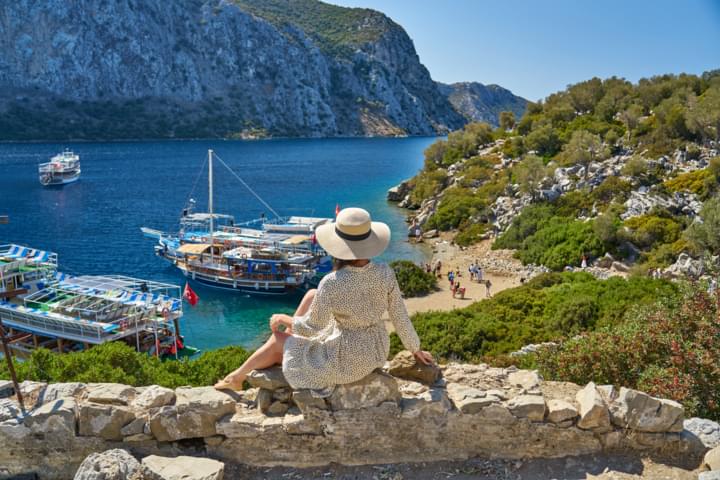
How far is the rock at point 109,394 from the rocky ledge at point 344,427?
7 centimetres

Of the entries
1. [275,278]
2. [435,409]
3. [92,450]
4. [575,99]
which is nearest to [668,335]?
[435,409]

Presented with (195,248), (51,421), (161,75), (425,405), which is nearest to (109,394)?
(51,421)

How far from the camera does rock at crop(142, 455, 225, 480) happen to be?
16.4 ft

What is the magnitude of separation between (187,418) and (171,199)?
61.0m

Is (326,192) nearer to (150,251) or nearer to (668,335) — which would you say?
(150,251)

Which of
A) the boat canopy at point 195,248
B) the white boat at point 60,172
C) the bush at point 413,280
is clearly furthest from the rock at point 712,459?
the white boat at point 60,172

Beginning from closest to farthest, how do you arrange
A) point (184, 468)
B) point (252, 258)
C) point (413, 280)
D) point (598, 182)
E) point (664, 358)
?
point (184, 468) < point (664, 358) < point (413, 280) < point (252, 258) < point (598, 182)

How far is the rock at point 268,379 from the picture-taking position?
19.0 feet

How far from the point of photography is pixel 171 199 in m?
63.0

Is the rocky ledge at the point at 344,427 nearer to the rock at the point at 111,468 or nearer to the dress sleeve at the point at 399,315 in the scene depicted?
the dress sleeve at the point at 399,315

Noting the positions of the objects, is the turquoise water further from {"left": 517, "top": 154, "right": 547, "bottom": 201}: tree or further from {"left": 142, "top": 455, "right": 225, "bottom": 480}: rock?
{"left": 142, "top": 455, "right": 225, "bottom": 480}: rock

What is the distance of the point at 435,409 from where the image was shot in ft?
18.8

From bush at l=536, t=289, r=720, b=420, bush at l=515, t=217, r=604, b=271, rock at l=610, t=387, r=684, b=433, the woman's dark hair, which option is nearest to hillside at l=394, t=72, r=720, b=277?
bush at l=515, t=217, r=604, b=271

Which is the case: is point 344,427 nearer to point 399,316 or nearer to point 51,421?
point 399,316
